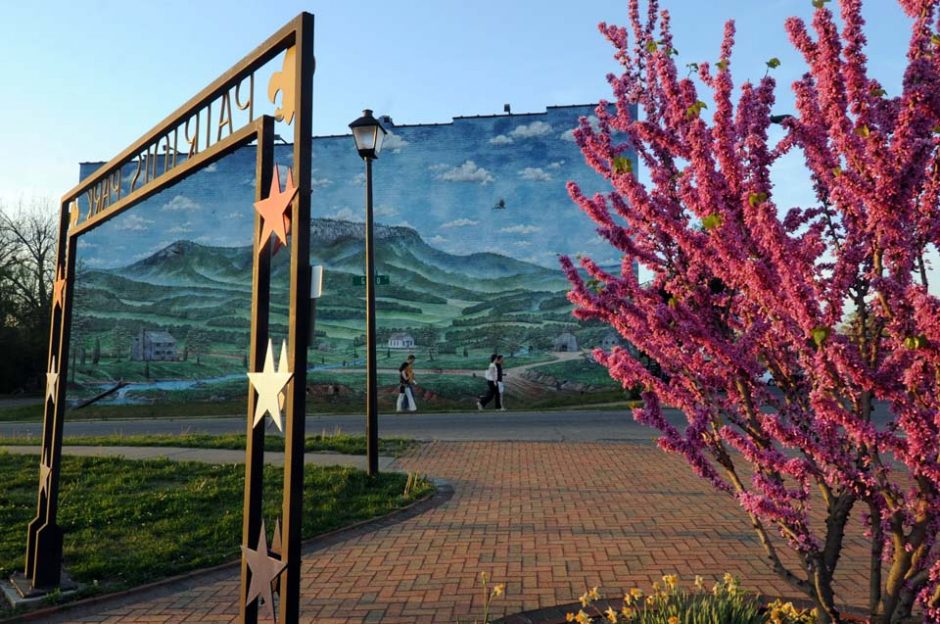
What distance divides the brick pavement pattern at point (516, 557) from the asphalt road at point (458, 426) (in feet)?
17.2

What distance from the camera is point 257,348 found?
10.4 feet

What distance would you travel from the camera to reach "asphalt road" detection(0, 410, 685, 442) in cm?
1446

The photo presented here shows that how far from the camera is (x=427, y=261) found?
99.1 ft

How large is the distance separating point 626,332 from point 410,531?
3955mm

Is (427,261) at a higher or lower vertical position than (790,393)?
higher

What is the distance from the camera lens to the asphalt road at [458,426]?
47.4 feet

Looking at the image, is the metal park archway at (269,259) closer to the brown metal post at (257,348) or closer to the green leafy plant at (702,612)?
the brown metal post at (257,348)

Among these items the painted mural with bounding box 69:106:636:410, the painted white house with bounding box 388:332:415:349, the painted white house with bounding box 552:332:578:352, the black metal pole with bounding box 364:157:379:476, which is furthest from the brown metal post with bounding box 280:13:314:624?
the painted white house with bounding box 388:332:415:349

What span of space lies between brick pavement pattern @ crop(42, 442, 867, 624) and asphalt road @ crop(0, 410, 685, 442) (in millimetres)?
5231

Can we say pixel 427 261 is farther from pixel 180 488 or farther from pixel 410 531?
pixel 410 531

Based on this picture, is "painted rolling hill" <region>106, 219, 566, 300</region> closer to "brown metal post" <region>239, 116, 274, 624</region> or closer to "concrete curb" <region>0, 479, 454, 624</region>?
"concrete curb" <region>0, 479, 454, 624</region>

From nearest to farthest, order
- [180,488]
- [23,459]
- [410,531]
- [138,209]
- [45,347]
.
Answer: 1. [410,531]
2. [180,488]
3. [23,459]
4. [138,209]
5. [45,347]

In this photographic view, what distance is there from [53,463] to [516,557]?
3.77 meters

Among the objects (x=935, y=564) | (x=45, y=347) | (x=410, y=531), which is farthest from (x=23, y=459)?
(x=45, y=347)
